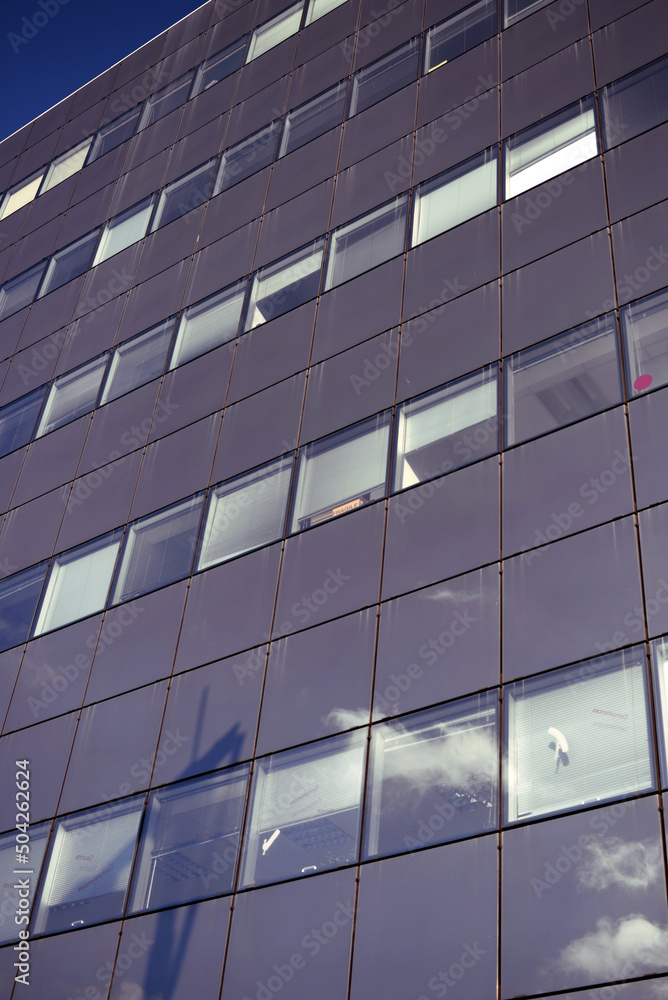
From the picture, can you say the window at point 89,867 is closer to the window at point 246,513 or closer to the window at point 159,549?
the window at point 159,549

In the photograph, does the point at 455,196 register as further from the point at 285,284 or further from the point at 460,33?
the point at 460,33

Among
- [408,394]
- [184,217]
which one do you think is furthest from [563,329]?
[184,217]

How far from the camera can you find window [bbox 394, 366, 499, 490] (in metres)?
17.0

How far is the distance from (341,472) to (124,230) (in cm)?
1548

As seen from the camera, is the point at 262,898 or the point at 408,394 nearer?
the point at 262,898

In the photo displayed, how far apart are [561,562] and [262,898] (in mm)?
6230

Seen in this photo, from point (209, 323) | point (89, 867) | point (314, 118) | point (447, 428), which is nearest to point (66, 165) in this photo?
point (314, 118)

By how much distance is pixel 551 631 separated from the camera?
13828 millimetres

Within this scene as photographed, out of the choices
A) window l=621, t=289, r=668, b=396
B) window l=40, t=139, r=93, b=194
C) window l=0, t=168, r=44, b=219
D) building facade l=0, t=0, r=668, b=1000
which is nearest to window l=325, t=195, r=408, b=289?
building facade l=0, t=0, r=668, b=1000

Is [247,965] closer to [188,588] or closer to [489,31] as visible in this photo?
[188,588]

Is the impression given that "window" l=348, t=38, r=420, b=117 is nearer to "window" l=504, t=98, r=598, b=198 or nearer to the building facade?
the building facade

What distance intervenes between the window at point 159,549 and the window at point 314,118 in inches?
475

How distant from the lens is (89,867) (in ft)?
53.2

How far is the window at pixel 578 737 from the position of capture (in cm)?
1220
